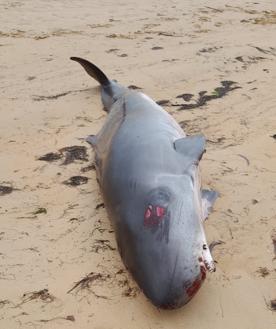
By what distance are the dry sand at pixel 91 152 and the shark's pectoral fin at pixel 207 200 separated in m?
0.09

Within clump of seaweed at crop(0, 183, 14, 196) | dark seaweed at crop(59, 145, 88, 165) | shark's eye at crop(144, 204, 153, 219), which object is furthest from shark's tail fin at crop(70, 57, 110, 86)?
shark's eye at crop(144, 204, 153, 219)

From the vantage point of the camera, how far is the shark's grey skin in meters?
3.25

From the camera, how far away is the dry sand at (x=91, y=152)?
3.45m

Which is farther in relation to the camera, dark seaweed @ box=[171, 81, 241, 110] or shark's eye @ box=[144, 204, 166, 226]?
dark seaweed @ box=[171, 81, 241, 110]

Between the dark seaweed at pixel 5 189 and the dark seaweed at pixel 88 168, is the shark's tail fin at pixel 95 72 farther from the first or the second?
the dark seaweed at pixel 5 189

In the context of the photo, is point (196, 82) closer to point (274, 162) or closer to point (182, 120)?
point (182, 120)

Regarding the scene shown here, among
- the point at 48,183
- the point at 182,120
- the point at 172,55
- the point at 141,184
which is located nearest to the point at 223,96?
the point at 182,120

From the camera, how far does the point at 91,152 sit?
5.15 m

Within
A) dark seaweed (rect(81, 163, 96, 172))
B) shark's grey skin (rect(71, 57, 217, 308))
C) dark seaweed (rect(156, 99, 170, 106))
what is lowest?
dark seaweed (rect(156, 99, 170, 106))

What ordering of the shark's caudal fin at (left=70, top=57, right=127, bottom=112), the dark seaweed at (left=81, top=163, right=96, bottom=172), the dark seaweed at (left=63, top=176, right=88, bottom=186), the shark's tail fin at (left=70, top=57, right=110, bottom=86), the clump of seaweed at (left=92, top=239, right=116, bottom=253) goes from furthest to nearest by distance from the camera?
1. the shark's tail fin at (left=70, top=57, right=110, bottom=86)
2. the shark's caudal fin at (left=70, top=57, right=127, bottom=112)
3. the dark seaweed at (left=81, top=163, right=96, bottom=172)
4. the dark seaweed at (left=63, top=176, right=88, bottom=186)
5. the clump of seaweed at (left=92, top=239, right=116, bottom=253)

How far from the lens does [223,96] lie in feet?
20.7

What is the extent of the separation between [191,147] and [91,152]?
129cm

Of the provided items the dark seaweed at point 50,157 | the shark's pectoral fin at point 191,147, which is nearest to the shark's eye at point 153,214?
the shark's pectoral fin at point 191,147

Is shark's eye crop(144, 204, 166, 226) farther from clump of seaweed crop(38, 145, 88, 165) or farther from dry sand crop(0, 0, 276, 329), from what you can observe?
clump of seaweed crop(38, 145, 88, 165)
